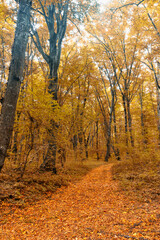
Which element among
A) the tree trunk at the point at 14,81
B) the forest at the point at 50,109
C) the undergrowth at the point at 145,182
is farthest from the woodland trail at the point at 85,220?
the tree trunk at the point at 14,81

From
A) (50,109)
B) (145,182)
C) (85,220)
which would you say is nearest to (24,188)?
(85,220)

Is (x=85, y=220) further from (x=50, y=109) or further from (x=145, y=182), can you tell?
(x=50, y=109)

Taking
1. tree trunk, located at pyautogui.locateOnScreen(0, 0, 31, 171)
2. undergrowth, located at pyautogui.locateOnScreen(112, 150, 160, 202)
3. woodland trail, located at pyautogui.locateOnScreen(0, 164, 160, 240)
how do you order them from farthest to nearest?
undergrowth, located at pyautogui.locateOnScreen(112, 150, 160, 202) < tree trunk, located at pyautogui.locateOnScreen(0, 0, 31, 171) < woodland trail, located at pyautogui.locateOnScreen(0, 164, 160, 240)

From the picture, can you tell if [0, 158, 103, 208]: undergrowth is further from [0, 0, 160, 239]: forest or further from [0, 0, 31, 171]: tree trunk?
[0, 0, 31, 171]: tree trunk

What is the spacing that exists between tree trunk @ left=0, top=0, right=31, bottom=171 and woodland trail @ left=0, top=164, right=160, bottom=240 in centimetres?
132

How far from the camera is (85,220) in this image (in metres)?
2.81

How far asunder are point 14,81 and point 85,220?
355 cm

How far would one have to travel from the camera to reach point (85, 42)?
13.1m

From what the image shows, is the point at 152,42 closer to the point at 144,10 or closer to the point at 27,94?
the point at 144,10

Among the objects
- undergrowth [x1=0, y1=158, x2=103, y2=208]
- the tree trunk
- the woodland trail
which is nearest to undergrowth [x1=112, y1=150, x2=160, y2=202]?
the woodland trail

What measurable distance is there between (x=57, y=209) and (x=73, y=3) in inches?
304

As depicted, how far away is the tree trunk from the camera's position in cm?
305

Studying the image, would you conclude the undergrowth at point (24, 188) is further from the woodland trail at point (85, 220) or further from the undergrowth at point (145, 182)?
the undergrowth at point (145, 182)

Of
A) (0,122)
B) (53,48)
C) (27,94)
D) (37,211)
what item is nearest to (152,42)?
(53,48)
